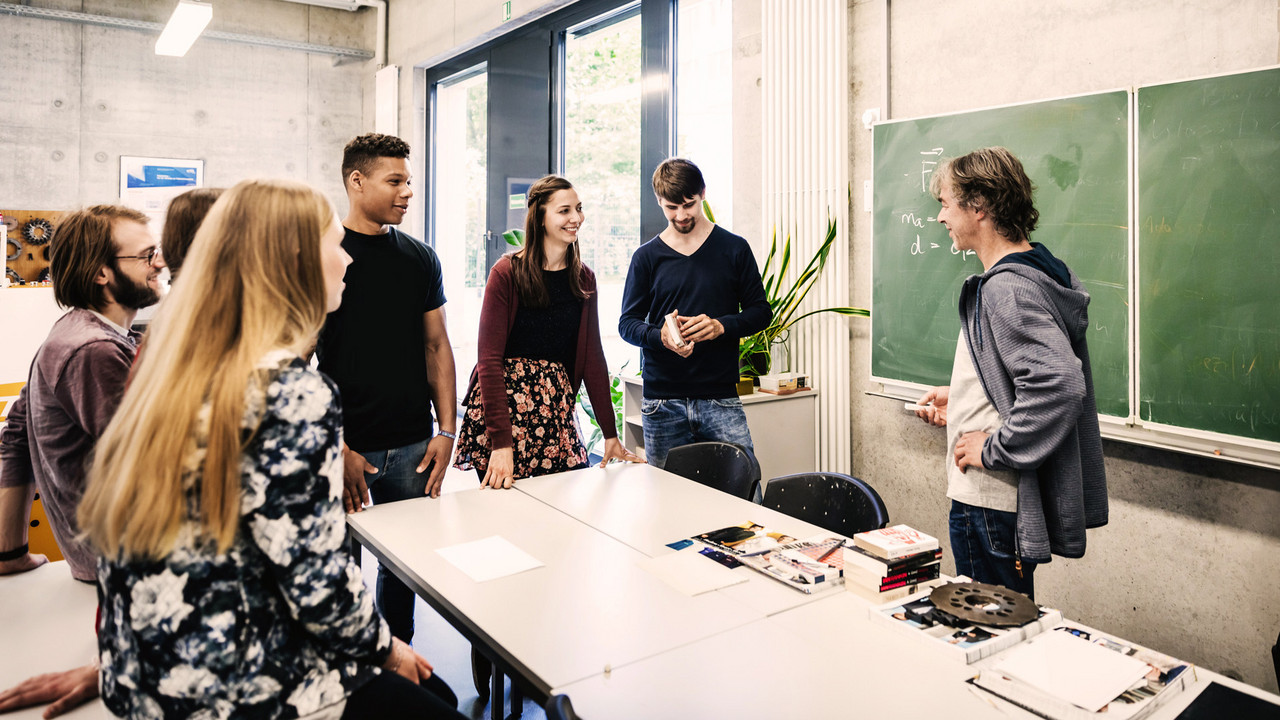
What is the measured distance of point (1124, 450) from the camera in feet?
9.02

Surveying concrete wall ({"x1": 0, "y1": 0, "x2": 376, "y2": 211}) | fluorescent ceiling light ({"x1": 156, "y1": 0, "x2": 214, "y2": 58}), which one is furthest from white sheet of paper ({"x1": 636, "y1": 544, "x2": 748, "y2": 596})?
concrete wall ({"x1": 0, "y1": 0, "x2": 376, "y2": 211})

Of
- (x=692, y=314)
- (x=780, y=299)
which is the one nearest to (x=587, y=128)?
Answer: (x=780, y=299)

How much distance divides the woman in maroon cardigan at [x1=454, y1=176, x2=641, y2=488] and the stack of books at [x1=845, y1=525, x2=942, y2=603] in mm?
1283

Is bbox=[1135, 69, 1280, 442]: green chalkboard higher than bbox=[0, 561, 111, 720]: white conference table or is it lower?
higher

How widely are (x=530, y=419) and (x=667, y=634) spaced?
1.35m

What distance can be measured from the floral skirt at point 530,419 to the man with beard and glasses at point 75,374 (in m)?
1.08

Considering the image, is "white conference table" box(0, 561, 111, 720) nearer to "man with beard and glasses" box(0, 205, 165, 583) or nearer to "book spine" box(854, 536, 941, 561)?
"man with beard and glasses" box(0, 205, 165, 583)

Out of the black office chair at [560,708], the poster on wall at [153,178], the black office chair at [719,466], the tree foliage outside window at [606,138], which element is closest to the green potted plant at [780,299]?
the black office chair at [719,466]

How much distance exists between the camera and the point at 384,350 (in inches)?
100

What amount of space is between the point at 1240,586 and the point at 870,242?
6.12ft

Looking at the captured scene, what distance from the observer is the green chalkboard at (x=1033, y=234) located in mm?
2627

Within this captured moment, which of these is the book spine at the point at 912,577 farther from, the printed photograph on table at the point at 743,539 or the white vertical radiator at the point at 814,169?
the white vertical radiator at the point at 814,169

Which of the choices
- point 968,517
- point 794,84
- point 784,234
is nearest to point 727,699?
point 968,517

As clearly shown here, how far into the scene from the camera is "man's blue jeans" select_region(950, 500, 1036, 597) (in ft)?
6.27
